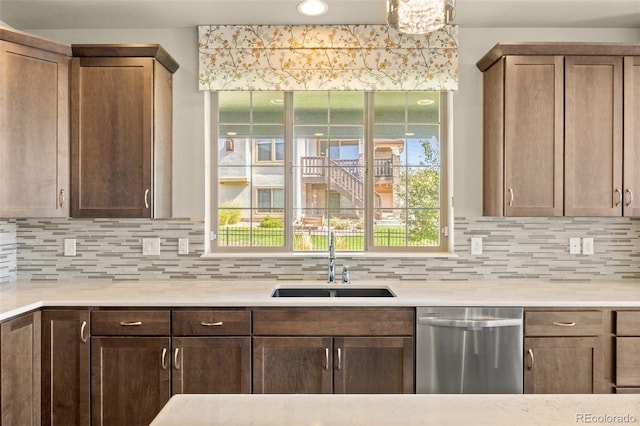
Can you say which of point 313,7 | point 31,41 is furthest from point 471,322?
point 31,41

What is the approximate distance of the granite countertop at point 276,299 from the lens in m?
2.30

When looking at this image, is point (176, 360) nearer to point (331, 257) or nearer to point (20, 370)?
point (20, 370)

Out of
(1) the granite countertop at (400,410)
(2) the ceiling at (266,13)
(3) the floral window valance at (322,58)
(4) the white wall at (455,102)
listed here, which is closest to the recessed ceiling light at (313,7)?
(2) the ceiling at (266,13)

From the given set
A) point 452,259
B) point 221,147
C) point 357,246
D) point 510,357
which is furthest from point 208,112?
point 510,357

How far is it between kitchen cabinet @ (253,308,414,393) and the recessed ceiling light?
5.56 ft

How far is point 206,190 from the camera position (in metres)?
2.98

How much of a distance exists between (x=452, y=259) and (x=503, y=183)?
23.5 inches

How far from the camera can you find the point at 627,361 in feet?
7.58

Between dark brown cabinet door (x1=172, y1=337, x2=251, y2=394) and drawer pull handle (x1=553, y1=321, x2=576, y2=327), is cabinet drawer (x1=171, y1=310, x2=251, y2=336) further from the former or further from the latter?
→ drawer pull handle (x1=553, y1=321, x2=576, y2=327)

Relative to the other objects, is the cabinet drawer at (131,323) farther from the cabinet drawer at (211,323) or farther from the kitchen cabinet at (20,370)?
the kitchen cabinet at (20,370)

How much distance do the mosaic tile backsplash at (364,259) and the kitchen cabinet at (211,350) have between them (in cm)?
66

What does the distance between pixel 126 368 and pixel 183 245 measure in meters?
0.85

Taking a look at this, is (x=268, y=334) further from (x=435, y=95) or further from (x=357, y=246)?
(x=435, y=95)

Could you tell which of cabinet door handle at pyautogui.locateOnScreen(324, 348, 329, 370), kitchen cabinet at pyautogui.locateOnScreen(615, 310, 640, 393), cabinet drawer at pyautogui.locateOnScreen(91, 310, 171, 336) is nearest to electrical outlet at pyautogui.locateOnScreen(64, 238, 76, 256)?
cabinet drawer at pyautogui.locateOnScreen(91, 310, 171, 336)
